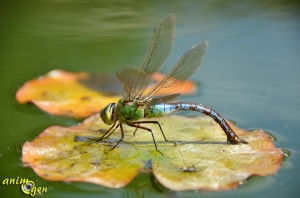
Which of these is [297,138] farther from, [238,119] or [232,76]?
[232,76]

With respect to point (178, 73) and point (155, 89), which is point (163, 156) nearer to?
point (155, 89)

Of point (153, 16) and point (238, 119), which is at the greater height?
point (153, 16)

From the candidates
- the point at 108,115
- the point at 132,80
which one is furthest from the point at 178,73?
the point at 108,115

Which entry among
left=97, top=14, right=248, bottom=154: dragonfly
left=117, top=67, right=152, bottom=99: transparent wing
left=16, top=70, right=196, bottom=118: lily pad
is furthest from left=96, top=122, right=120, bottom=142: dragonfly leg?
left=16, top=70, right=196, bottom=118: lily pad

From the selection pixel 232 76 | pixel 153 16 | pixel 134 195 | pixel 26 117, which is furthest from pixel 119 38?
pixel 134 195

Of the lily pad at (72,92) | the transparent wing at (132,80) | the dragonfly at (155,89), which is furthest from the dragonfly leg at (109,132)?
→ the lily pad at (72,92)

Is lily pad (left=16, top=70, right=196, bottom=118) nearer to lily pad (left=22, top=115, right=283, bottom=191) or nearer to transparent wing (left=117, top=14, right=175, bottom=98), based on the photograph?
transparent wing (left=117, top=14, right=175, bottom=98)

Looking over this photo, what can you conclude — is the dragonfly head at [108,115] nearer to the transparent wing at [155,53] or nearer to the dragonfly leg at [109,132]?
the dragonfly leg at [109,132]

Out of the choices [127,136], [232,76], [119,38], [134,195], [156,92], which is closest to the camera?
[134,195]
